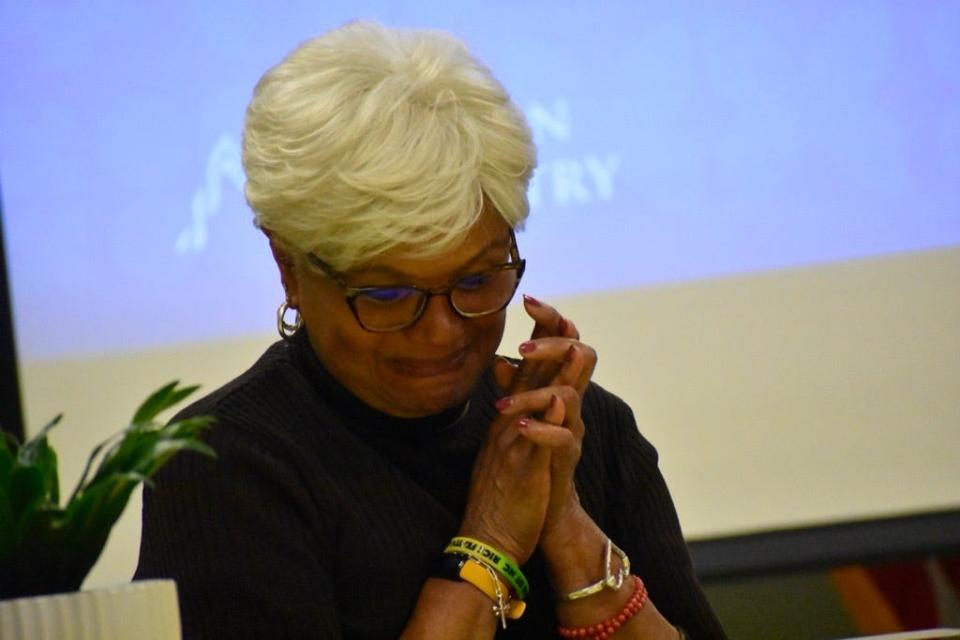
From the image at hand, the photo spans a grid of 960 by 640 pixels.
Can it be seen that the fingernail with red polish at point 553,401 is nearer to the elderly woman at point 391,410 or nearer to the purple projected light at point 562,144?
the elderly woman at point 391,410

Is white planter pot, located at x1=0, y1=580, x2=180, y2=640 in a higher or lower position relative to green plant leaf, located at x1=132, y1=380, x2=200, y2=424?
lower

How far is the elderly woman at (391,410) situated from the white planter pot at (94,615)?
34 cm

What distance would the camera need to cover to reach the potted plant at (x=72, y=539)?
1.05m

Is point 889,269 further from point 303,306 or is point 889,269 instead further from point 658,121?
point 303,306

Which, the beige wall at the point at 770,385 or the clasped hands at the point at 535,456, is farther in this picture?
the beige wall at the point at 770,385

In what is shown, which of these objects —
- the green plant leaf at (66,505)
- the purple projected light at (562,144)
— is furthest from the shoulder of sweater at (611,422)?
the purple projected light at (562,144)

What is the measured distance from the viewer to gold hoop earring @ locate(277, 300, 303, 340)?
1759 mm

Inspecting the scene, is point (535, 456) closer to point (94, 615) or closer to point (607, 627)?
point (607, 627)

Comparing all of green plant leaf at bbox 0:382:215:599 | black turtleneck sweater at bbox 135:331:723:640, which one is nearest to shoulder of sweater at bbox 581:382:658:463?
black turtleneck sweater at bbox 135:331:723:640

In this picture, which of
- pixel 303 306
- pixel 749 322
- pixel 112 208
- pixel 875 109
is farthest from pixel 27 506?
pixel 875 109

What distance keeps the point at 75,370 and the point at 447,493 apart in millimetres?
1782

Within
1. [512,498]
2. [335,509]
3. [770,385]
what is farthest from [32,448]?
[770,385]

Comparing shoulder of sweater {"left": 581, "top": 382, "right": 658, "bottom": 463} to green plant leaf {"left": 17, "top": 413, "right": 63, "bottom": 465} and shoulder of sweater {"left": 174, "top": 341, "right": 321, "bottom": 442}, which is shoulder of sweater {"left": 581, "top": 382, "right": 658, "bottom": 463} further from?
green plant leaf {"left": 17, "top": 413, "right": 63, "bottom": 465}

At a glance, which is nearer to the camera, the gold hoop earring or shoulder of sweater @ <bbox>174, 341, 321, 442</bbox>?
shoulder of sweater @ <bbox>174, 341, 321, 442</bbox>
